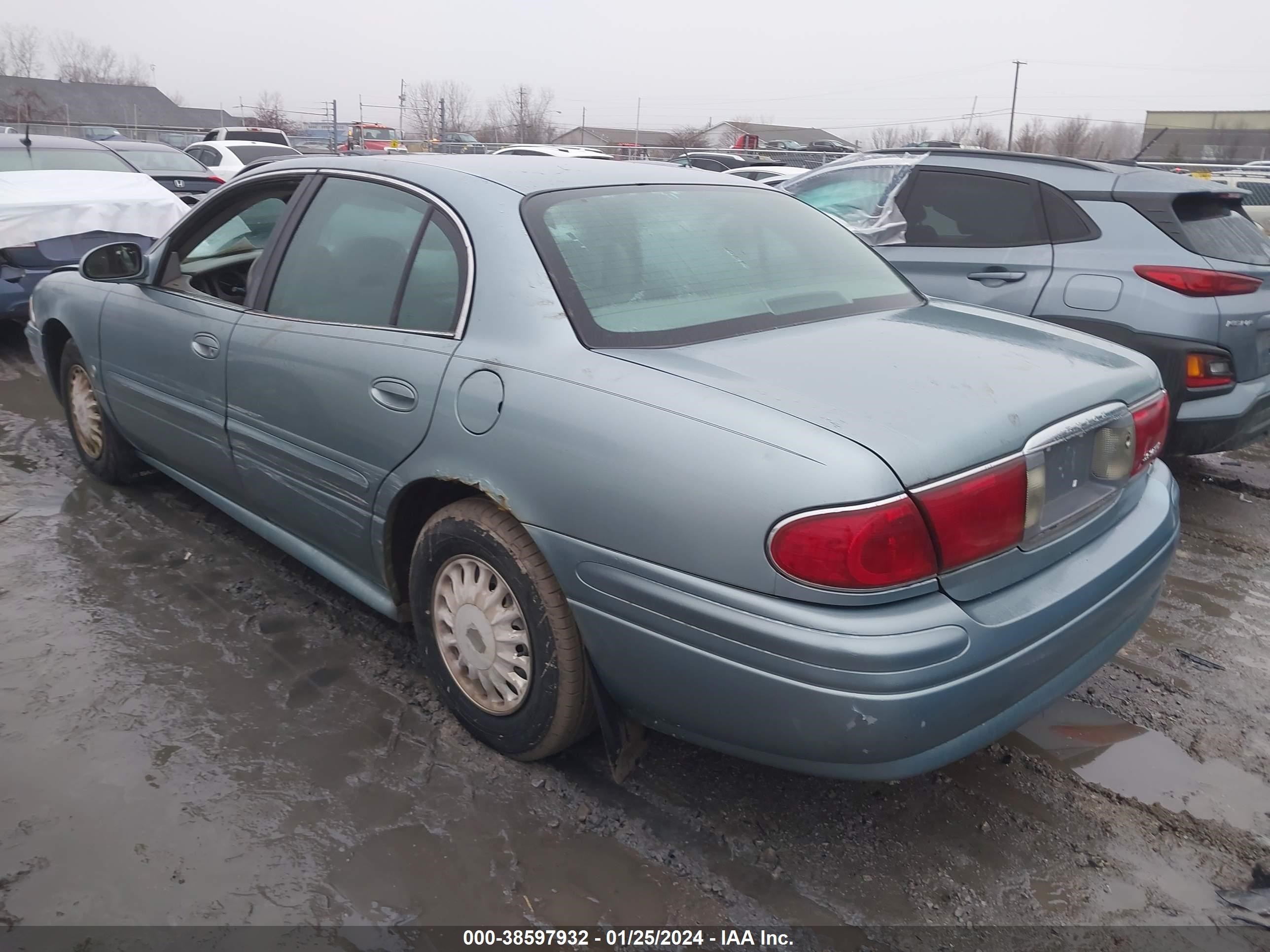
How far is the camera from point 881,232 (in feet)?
17.8

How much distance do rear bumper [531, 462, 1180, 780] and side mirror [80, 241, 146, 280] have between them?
Result: 2665 mm

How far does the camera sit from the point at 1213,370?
4.27 m

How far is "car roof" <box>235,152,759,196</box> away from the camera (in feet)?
9.20

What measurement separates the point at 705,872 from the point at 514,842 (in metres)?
0.48

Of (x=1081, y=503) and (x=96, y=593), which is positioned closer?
(x=1081, y=503)

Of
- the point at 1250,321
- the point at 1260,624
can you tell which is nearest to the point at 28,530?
the point at 1260,624

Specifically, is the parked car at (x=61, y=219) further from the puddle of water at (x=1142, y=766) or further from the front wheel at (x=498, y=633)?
the puddle of water at (x=1142, y=766)

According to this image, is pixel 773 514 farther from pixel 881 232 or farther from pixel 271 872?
pixel 881 232

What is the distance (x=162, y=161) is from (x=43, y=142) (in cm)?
323

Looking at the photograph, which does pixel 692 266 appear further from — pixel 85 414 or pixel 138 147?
pixel 138 147

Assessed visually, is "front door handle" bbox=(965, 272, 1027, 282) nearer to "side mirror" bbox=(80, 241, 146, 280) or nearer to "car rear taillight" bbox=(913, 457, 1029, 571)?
"car rear taillight" bbox=(913, 457, 1029, 571)

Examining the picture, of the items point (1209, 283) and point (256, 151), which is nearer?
point (1209, 283)

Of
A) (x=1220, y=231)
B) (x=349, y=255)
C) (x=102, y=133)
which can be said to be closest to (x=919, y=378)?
(x=349, y=255)

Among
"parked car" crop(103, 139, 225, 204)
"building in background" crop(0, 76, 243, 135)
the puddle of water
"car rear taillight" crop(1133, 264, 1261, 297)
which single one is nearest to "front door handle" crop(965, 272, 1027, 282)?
"car rear taillight" crop(1133, 264, 1261, 297)
